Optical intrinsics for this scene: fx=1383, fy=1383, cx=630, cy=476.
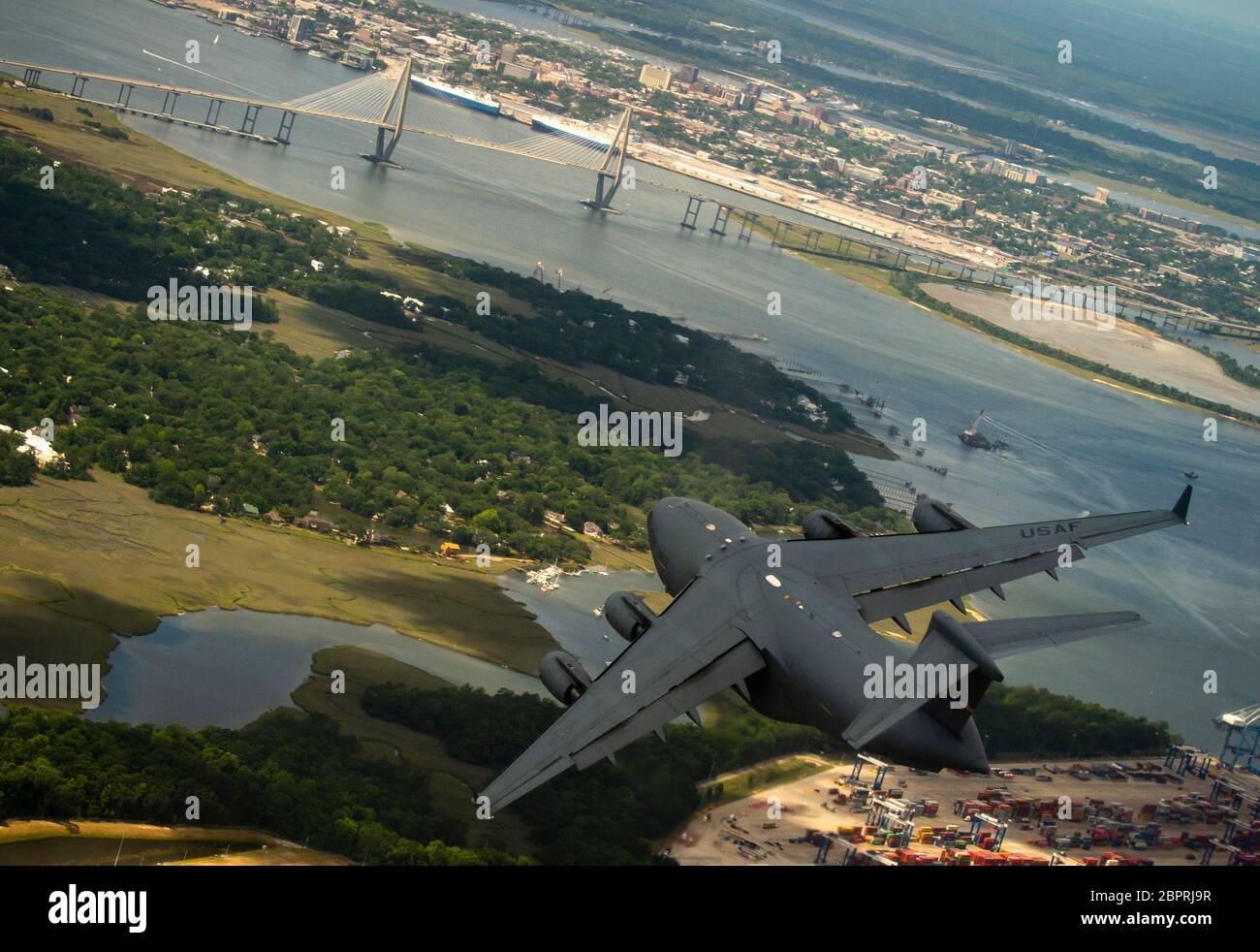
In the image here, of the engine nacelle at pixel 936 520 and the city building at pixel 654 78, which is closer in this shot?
the engine nacelle at pixel 936 520

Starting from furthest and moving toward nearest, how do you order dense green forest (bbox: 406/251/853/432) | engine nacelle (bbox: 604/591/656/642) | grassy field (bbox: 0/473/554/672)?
dense green forest (bbox: 406/251/853/432)
grassy field (bbox: 0/473/554/672)
engine nacelle (bbox: 604/591/656/642)

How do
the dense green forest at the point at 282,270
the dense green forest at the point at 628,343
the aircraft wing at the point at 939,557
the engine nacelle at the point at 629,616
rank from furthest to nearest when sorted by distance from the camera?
the dense green forest at the point at 628,343
the dense green forest at the point at 282,270
the aircraft wing at the point at 939,557
the engine nacelle at the point at 629,616

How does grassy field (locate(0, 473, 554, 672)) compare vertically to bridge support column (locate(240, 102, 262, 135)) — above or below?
below

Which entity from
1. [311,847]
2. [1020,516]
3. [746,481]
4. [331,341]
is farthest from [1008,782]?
[331,341]

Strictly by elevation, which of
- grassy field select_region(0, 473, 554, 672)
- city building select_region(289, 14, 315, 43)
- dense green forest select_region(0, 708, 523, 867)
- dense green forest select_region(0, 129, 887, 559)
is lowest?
grassy field select_region(0, 473, 554, 672)

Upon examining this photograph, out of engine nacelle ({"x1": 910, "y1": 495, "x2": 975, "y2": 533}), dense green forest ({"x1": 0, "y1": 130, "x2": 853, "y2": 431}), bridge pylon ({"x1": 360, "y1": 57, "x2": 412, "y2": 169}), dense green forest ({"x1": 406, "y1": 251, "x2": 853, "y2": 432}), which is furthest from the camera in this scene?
bridge pylon ({"x1": 360, "y1": 57, "x2": 412, "y2": 169})

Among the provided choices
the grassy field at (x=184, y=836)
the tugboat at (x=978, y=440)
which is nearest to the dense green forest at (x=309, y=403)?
the tugboat at (x=978, y=440)

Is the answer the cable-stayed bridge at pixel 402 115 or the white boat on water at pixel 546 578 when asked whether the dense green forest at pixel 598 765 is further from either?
the cable-stayed bridge at pixel 402 115

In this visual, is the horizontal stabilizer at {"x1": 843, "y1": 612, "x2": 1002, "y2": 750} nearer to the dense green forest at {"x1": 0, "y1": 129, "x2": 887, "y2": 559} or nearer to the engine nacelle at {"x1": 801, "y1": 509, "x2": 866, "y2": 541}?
the engine nacelle at {"x1": 801, "y1": 509, "x2": 866, "y2": 541}

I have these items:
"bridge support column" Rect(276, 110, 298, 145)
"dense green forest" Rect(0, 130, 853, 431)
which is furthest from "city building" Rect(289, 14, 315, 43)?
"dense green forest" Rect(0, 130, 853, 431)
